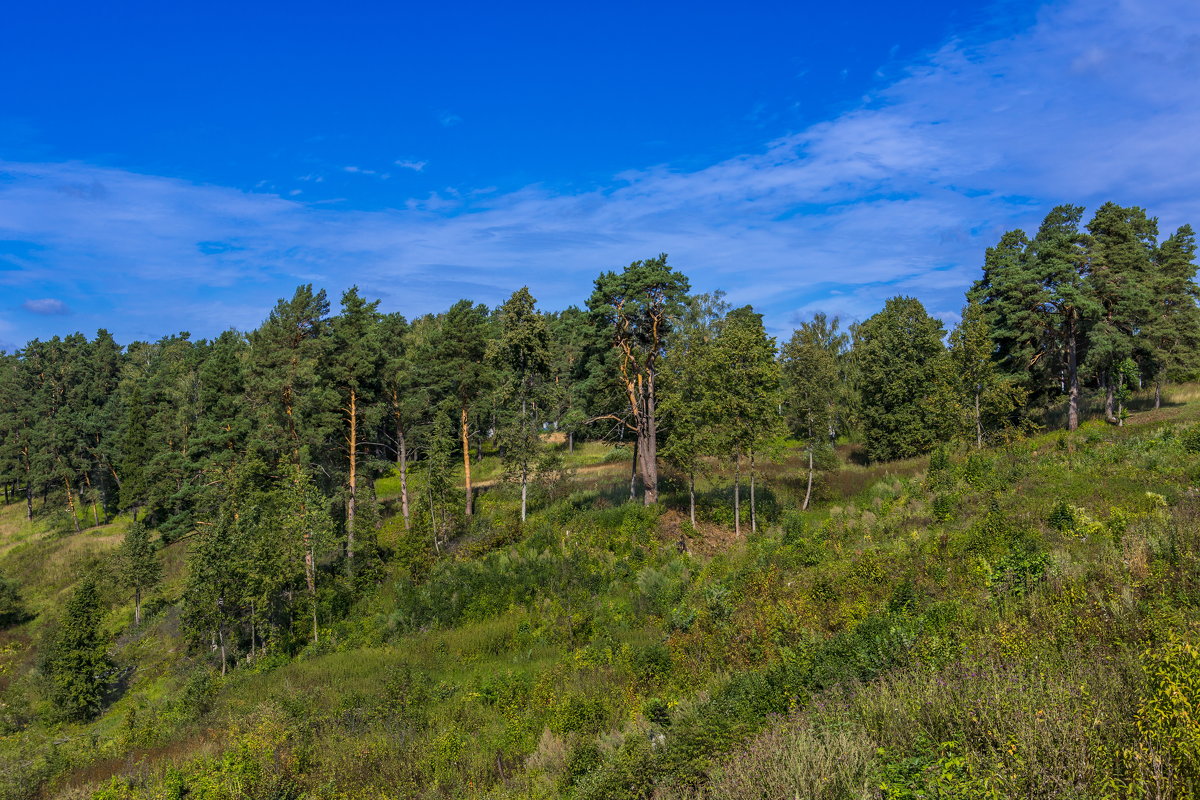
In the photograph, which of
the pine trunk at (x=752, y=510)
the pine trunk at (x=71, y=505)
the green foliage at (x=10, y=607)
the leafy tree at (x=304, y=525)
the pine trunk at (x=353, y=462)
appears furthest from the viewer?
the pine trunk at (x=71, y=505)

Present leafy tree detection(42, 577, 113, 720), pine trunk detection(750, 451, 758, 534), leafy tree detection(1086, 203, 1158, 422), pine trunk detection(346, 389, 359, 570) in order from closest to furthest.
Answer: leafy tree detection(42, 577, 113, 720)
pine trunk detection(750, 451, 758, 534)
pine trunk detection(346, 389, 359, 570)
leafy tree detection(1086, 203, 1158, 422)

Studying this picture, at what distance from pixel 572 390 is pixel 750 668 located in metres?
29.1

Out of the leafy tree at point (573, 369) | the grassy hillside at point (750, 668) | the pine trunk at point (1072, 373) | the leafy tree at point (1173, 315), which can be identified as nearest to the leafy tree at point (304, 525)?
the grassy hillside at point (750, 668)

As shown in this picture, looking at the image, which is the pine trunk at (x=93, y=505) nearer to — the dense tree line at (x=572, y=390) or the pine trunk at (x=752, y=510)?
the dense tree line at (x=572, y=390)

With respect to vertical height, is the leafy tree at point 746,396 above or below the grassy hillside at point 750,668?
above

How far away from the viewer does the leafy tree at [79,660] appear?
22047 millimetres

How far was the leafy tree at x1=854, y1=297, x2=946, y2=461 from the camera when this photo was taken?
41.0 meters

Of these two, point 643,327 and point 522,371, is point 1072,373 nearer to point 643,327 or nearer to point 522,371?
point 643,327

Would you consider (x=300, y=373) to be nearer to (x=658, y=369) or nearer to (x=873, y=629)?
(x=658, y=369)

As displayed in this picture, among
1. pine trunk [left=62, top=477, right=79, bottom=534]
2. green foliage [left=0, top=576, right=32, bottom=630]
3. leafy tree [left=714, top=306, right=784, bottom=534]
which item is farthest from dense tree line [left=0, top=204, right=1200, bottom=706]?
pine trunk [left=62, top=477, right=79, bottom=534]

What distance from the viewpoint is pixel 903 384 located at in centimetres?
4203

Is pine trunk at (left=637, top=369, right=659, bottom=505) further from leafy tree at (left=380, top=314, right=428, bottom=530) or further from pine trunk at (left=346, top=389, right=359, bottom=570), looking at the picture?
pine trunk at (left=346, top=389, right=359, bottom=570)

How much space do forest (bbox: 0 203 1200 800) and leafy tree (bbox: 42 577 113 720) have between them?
107 mm

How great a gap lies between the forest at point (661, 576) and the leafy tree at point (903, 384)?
230 millimetres
